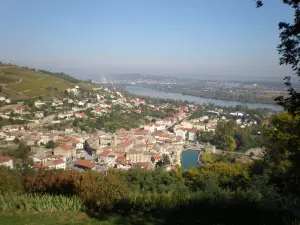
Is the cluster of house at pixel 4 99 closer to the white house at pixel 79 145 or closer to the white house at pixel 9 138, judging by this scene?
the white house at pixel 9 138

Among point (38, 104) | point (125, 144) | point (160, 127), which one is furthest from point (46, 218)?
point (160, 127)

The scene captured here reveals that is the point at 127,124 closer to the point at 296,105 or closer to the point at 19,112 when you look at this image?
the point at 19,112

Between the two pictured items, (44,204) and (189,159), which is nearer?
(44,204)

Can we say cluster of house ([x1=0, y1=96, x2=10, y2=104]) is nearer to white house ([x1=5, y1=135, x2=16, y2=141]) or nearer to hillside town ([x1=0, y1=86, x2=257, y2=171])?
hillside town ([x1=0, y1=86, x2=257, y2=171])

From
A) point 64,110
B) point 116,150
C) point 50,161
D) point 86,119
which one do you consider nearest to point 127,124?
point 86,119

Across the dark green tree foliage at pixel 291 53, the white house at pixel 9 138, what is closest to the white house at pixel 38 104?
the white house at pixel 9 138

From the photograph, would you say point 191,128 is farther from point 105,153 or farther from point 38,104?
point 38,104
